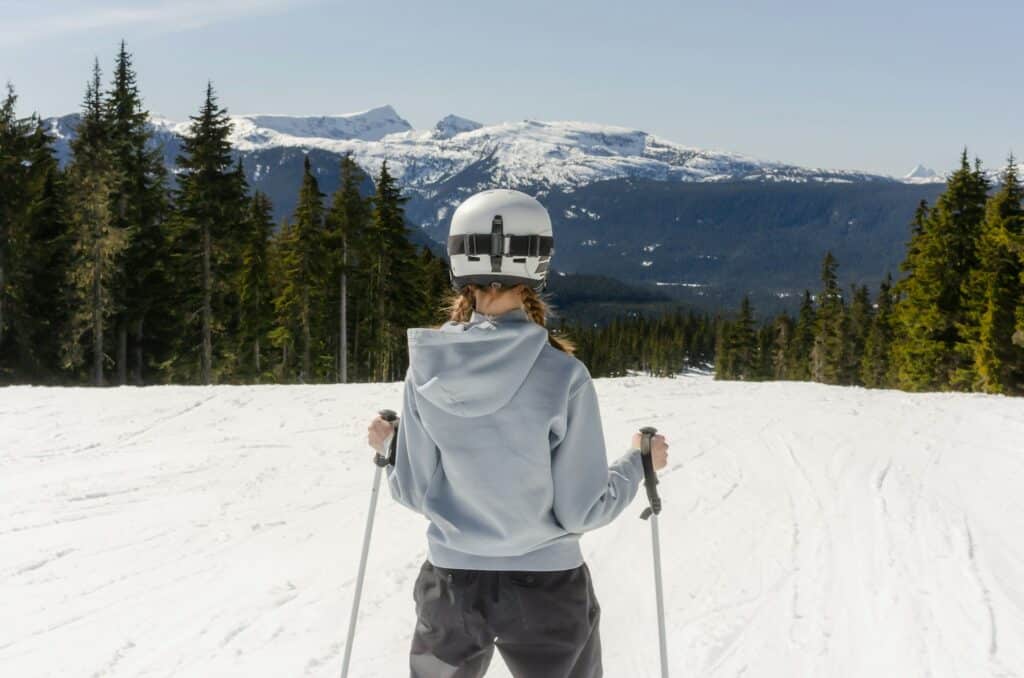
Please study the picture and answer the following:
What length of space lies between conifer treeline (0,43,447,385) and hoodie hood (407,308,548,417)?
32373mm

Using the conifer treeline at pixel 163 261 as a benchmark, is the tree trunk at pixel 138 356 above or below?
below

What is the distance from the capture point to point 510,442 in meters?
2.54

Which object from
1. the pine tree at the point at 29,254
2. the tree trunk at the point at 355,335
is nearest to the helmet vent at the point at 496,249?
the pine tree at the point at 29,254

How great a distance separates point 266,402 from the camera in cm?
1598

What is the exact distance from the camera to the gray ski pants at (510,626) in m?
2.53

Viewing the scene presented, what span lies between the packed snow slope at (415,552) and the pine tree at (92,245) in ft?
63.7

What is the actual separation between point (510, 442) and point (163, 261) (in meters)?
36.1

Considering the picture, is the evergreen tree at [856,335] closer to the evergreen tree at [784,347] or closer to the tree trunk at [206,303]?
the evergreen tree at [784,347]

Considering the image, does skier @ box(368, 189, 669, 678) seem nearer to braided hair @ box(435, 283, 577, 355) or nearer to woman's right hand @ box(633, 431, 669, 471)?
braided hair @ box(435, 283, 577, 355)

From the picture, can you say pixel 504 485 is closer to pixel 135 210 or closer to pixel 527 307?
pixel 527 307

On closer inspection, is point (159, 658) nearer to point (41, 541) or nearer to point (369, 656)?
point (369, 656)

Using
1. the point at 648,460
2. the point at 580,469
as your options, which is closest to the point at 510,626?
the point at 580,469

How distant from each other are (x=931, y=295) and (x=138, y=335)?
37771 millimetres

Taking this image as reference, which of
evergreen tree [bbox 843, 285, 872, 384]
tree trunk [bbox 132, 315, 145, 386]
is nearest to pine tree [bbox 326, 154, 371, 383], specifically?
tree trunk [bbox 132, 315, 145, 386]
